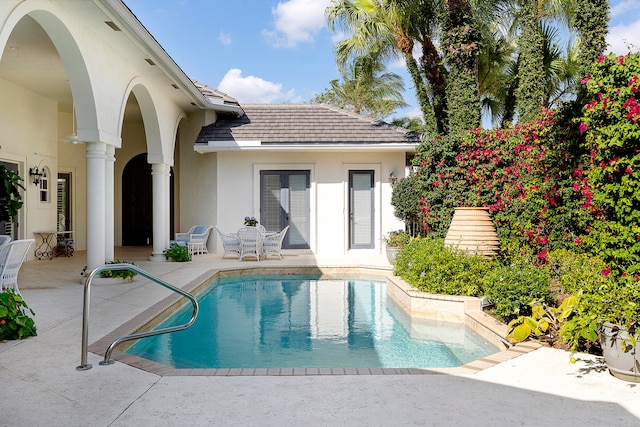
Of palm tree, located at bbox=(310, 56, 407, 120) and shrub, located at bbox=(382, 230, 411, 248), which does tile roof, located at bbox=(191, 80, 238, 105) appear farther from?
palm tree, located at bbox=(310, 56, 407, 120)

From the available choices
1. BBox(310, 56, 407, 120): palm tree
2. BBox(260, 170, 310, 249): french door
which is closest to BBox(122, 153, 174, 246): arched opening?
BBox(260, 170, 310, 249): french door

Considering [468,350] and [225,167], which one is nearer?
[468,350]

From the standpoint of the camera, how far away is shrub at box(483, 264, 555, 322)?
5.89m

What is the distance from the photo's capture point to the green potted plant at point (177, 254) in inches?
496

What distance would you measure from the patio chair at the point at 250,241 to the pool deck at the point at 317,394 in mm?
8053

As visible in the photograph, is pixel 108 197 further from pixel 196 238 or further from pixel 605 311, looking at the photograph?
pixel 605 311

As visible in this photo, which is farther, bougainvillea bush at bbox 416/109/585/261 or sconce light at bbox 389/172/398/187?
sconce light at bbox 389/172/398/187

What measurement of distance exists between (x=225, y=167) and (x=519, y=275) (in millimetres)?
10590

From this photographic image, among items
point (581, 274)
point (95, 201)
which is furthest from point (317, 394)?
point (95, 201)

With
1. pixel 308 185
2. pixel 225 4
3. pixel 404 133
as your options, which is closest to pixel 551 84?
pixel 404 133

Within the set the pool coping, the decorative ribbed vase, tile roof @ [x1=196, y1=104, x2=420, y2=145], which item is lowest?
the pool coping

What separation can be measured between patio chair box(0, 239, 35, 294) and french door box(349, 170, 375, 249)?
33.3 feet

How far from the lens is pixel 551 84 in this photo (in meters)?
20.2

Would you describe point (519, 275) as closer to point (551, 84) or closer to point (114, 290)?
point (114, 290)
